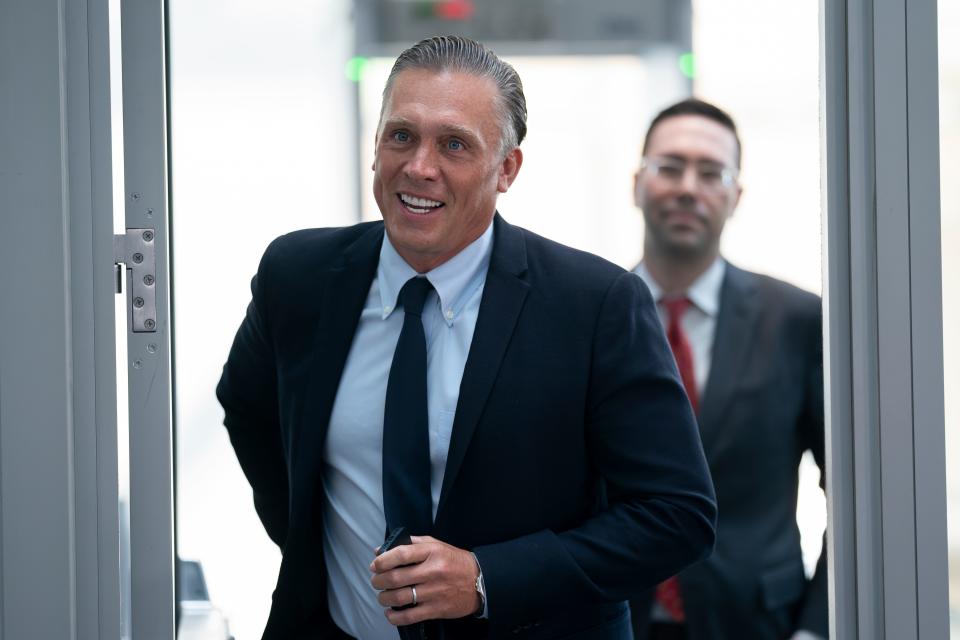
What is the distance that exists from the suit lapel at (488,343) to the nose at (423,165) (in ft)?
0.51

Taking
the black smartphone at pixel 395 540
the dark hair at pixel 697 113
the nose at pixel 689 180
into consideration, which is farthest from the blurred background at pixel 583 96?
the black smartphone at pixel 395 540

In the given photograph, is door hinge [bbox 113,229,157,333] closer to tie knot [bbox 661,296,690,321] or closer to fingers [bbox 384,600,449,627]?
fingers [bbox 384,600,449,627]

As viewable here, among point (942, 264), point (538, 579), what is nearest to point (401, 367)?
point (538, 579)

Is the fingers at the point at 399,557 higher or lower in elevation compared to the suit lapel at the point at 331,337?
lower

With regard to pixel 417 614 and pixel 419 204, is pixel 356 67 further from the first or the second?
pixel 417 614

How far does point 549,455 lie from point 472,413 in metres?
0.12

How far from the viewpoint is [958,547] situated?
1.38 metres

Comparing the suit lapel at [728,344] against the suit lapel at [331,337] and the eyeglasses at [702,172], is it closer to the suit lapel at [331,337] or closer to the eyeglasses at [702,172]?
the eyeglasses at [702,172]

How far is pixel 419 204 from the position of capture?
149cm

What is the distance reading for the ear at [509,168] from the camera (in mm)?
1557

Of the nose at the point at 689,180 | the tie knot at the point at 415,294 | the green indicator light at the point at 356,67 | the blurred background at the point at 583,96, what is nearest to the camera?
the tie knot at the point at 415,294

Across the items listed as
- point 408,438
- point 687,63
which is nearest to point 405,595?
point 408,438

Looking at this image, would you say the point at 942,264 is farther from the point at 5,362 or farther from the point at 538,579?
the point at 5,362

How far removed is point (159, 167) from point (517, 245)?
50cm
